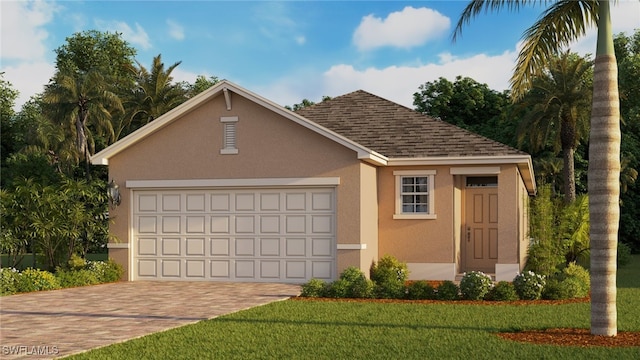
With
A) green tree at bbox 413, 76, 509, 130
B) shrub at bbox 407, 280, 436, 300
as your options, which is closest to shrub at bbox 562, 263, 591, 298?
shrub at bbox 407, 280, 436, 300

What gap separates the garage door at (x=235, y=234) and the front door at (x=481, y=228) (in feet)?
16.8

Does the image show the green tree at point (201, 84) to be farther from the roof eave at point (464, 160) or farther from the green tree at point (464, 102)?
the roof eave at point (464, 160)

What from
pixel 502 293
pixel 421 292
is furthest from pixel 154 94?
pixel 502 293

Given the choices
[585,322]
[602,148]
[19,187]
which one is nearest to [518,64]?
[602,148]

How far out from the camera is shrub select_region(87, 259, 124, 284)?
794 inches

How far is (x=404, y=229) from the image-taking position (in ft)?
69.6

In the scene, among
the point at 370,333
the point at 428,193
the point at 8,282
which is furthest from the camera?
the point at 428,193

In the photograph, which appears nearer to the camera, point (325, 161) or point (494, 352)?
point (494, 352)

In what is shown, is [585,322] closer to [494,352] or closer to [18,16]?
[494,352]

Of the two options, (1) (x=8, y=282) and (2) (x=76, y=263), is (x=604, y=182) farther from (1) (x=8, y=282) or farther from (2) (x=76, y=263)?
(2) (x=76, y=263)

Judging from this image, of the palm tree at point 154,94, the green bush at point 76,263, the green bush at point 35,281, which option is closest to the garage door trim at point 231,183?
the green bush at point 76,263

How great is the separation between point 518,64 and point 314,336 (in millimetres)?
6120

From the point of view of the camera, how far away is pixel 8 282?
17828 millimetres

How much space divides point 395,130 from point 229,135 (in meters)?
5.23
